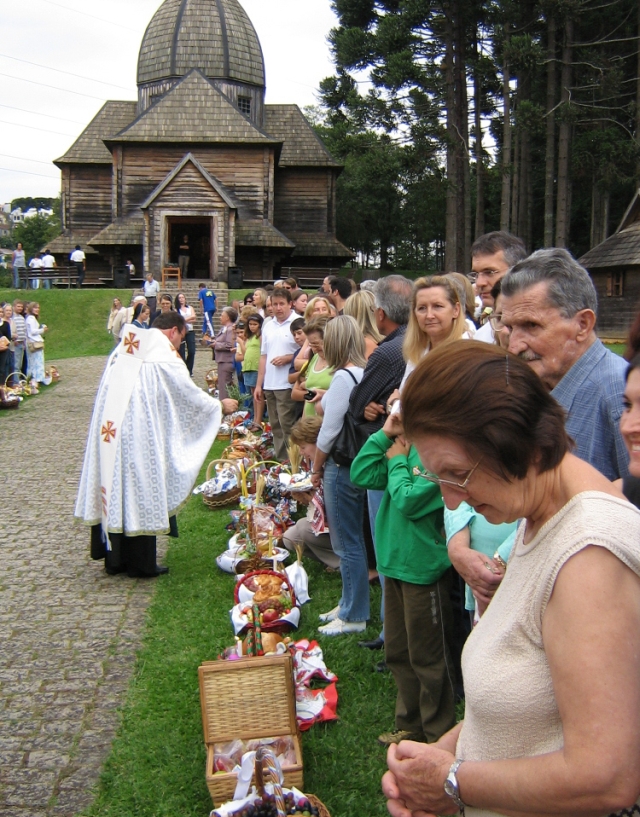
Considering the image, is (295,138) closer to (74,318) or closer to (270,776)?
(74,318)

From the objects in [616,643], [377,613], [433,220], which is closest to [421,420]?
[616,643]

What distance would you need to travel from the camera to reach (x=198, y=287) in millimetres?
31891

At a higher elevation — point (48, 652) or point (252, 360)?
point (252, 360)

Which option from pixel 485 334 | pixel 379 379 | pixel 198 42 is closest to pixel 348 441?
pixel 379 379

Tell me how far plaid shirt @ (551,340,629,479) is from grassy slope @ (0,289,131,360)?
24.4 meters

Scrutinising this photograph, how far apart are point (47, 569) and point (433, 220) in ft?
163

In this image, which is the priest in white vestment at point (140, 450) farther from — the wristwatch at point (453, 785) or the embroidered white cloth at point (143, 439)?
the wristwatch at point (453, 785)

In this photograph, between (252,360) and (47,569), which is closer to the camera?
(47,569)

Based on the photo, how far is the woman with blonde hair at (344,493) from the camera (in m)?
5.27

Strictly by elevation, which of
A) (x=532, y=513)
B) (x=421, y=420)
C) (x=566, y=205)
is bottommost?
(x=532, y=513)

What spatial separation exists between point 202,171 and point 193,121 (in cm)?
370

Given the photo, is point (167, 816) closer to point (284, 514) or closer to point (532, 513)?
point (532, 513)

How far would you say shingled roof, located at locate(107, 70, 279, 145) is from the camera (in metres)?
34.6

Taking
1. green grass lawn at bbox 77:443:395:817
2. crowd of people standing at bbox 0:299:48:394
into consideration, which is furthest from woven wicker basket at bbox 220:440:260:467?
crowd of people standing at bbox 0:299:48:394
